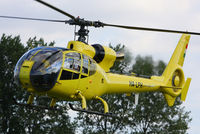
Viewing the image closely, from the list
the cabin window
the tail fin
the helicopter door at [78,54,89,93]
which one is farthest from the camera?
the tail fin

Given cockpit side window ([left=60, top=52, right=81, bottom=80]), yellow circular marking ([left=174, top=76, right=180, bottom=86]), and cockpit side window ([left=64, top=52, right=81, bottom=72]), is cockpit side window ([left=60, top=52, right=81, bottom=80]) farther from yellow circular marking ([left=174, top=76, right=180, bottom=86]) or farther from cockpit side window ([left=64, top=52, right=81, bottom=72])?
yellow circular marking ([left=174, top=76, right=180, bottom=86])

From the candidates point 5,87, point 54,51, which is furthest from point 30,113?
point 54,51

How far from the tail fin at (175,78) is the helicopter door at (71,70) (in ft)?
22.3

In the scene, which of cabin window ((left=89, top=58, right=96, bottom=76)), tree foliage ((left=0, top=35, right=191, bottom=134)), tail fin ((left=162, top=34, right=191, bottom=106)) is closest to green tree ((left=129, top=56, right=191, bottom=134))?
tree foliage ((left=0, top=35, right=191, bottom=134))

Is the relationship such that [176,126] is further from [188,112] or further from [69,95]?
[69,95]

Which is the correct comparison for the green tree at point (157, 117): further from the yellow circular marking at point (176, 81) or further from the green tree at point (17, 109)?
the yellow circular marking at point (176, 81)

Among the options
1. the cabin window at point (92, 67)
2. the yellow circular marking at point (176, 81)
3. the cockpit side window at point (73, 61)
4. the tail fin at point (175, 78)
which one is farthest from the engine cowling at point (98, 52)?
the yellow circular marking at point (176, 81)

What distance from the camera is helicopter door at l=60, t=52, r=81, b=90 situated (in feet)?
44.2

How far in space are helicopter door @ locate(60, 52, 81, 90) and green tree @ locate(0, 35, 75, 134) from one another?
65.8 feet

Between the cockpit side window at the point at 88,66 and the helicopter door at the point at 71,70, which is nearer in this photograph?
the helicopter door at the point at 71,70

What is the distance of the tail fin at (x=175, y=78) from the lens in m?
19.9

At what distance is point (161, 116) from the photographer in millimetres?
37844

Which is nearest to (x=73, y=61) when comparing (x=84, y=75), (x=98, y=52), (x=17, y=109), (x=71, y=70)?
(x=71, y=70)

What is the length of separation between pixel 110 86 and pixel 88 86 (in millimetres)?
1887
